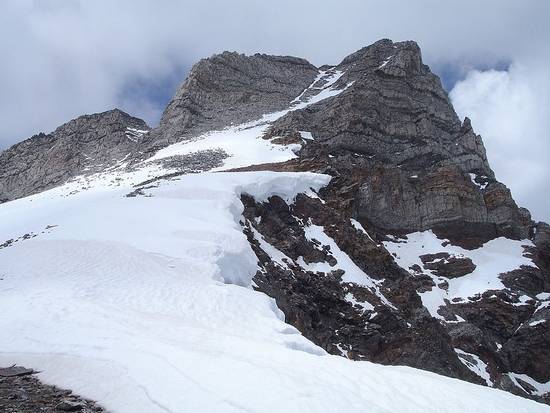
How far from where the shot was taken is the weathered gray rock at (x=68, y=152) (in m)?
63.8

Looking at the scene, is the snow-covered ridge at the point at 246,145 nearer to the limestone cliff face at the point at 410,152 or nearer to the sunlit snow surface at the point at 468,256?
the limestone cliff face at the point at 410,152

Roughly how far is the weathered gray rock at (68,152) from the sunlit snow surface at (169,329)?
38500 mm

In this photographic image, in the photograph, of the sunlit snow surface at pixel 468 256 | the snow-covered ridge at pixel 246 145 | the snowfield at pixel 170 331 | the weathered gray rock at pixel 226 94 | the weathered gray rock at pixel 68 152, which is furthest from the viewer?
the weathered gray rock at pixel 226 94

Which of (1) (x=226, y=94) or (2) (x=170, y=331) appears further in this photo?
(1) (x=226, y=94)

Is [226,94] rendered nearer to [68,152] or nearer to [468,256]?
[68,152]

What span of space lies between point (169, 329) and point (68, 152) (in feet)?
204

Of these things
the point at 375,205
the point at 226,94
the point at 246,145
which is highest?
the point at 226,94

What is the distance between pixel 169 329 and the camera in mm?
12766

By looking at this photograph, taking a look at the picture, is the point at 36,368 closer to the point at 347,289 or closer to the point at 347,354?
the point at 347,354

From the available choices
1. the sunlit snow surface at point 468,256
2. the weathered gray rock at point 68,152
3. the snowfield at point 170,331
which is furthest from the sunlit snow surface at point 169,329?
the weathered gray rock at point 68,152

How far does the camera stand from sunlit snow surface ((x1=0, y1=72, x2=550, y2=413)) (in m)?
8.74

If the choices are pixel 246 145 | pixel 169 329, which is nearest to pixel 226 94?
pixel 246 145

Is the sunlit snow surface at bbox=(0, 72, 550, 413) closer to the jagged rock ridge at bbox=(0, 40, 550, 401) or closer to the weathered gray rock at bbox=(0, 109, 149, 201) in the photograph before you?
the jagged rock ridge at bbox=(0, 40, 550, 401)

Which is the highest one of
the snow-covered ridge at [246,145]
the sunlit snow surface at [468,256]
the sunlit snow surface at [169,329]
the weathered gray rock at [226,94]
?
the weathered gray rock at [226,94]
